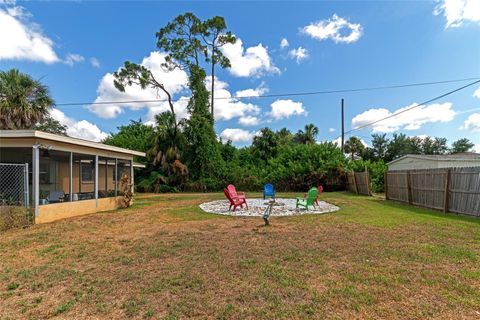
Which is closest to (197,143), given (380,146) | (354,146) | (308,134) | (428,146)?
(308,134)

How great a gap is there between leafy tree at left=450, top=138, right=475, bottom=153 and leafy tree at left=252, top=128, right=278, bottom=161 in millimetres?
35641

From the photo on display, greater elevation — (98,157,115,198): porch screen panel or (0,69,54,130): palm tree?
(0,69,54,130): palm tree

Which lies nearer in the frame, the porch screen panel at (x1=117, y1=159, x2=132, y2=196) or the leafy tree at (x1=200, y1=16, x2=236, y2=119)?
the porch screen panel at (x1=117, y1=159, x2=132, y2=196)

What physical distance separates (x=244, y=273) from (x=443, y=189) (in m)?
8.91

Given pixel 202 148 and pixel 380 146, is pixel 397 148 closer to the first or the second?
pixel 380 146

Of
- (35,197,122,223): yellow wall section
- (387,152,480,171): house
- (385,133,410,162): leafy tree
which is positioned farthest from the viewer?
(385,133,410,162): leafy tree

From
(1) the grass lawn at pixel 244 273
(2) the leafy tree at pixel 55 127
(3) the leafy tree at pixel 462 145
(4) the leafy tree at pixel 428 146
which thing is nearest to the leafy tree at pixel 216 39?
(2) the leafy tree at pixel 55 127

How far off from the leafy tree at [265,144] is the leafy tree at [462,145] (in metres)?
35.6

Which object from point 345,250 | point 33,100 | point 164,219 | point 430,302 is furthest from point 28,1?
point 430,302

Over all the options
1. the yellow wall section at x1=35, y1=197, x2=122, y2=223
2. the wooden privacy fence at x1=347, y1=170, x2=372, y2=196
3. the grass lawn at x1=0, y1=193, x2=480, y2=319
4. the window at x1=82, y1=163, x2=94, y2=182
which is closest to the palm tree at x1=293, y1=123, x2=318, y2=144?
the wooden privacy fence at x1=347, y1=170, x2=372, y2=196

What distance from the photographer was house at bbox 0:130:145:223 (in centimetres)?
763

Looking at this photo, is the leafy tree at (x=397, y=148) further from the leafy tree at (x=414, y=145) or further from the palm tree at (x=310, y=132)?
the palm tree at (x=310, y=132)

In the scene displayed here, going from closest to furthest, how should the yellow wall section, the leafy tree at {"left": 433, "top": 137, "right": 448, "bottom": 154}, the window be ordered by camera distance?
the yellow wall section, the window, the leafy tree at {"left": 433, "top": 137, "right": 448, "bottom": 154}

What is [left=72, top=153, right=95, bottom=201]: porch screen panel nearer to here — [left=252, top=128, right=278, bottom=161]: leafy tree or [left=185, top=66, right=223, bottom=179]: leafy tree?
[left=185, top=66, right=223, bottom=179]: leafy tree
